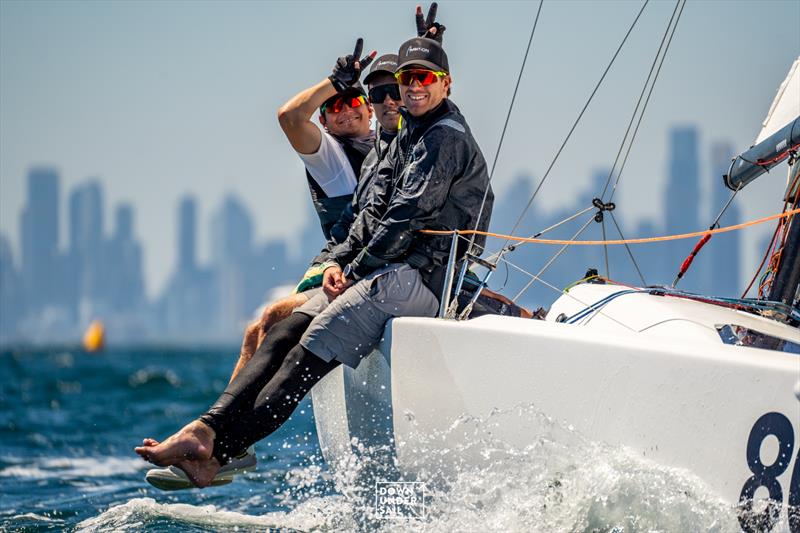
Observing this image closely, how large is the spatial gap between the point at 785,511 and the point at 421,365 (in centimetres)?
134

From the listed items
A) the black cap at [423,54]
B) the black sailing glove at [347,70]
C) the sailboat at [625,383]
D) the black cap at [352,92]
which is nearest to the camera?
the sailboat at [625,383]

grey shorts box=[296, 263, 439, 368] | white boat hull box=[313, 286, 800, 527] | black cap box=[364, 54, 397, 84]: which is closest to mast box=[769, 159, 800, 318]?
white boat hull box=[313, 286, 800, 527]

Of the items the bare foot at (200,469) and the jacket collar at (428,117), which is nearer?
the bare foot at (200,469)

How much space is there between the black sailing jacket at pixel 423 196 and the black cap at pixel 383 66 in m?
0.40

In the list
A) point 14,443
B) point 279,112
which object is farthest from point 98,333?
point 279,112

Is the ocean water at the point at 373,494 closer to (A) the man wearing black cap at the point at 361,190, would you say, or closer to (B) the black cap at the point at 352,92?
(A) the man wearing black cap at the point at 361,190

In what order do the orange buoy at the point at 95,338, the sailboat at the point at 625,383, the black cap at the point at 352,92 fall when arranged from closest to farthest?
the sailboat at the point at 625,383, the black cap at the point at 352,92, the orange buoy at the point at 95,338

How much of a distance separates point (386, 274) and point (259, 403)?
2.21ft

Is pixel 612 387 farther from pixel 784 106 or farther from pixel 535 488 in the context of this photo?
pixel 784 106

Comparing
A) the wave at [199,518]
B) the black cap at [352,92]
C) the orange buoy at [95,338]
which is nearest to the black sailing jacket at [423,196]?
the black cap at [352,92]

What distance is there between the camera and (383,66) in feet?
14.9

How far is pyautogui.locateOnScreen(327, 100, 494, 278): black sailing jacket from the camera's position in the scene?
3953mm

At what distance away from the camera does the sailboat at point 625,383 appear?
3090 millimetres

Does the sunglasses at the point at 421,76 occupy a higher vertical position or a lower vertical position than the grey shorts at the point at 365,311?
higher
